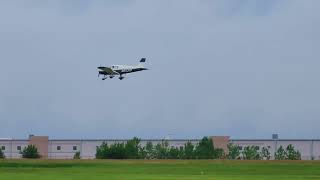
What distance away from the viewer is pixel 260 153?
18800 cm

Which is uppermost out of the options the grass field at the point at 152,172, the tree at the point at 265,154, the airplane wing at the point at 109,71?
the airplane wing at the point at 109,71

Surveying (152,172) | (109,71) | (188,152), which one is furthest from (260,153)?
(152,172)

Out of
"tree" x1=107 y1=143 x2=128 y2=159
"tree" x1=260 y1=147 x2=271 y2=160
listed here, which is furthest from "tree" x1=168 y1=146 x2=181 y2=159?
"tree" x1=260 y1=147 x2=271 y2=160

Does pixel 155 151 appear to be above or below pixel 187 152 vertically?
above

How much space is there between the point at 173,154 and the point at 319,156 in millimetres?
40683

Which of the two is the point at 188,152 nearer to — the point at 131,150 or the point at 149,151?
the point at 149,151

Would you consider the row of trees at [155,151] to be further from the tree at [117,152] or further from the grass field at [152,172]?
the grass field at [152,172]

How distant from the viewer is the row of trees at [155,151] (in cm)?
14650

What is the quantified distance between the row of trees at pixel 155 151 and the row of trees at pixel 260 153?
27.3 feet

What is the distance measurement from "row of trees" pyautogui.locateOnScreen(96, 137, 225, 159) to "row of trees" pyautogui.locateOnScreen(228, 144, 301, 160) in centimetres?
833

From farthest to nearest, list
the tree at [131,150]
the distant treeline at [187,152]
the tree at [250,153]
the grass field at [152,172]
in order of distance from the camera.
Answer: the tree at [250,153]
the tree at [131,150]
the distant treeline at [187,152]
the grass field at [152,172]

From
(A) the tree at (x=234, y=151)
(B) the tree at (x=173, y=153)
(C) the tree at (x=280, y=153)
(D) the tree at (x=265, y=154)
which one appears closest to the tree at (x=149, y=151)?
(B) the tree at (x=173, y=153)

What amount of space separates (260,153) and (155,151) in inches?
1097

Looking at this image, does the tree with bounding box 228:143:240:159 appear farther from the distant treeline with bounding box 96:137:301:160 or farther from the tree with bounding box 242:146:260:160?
the tree with bounding box 242:146:260:160
